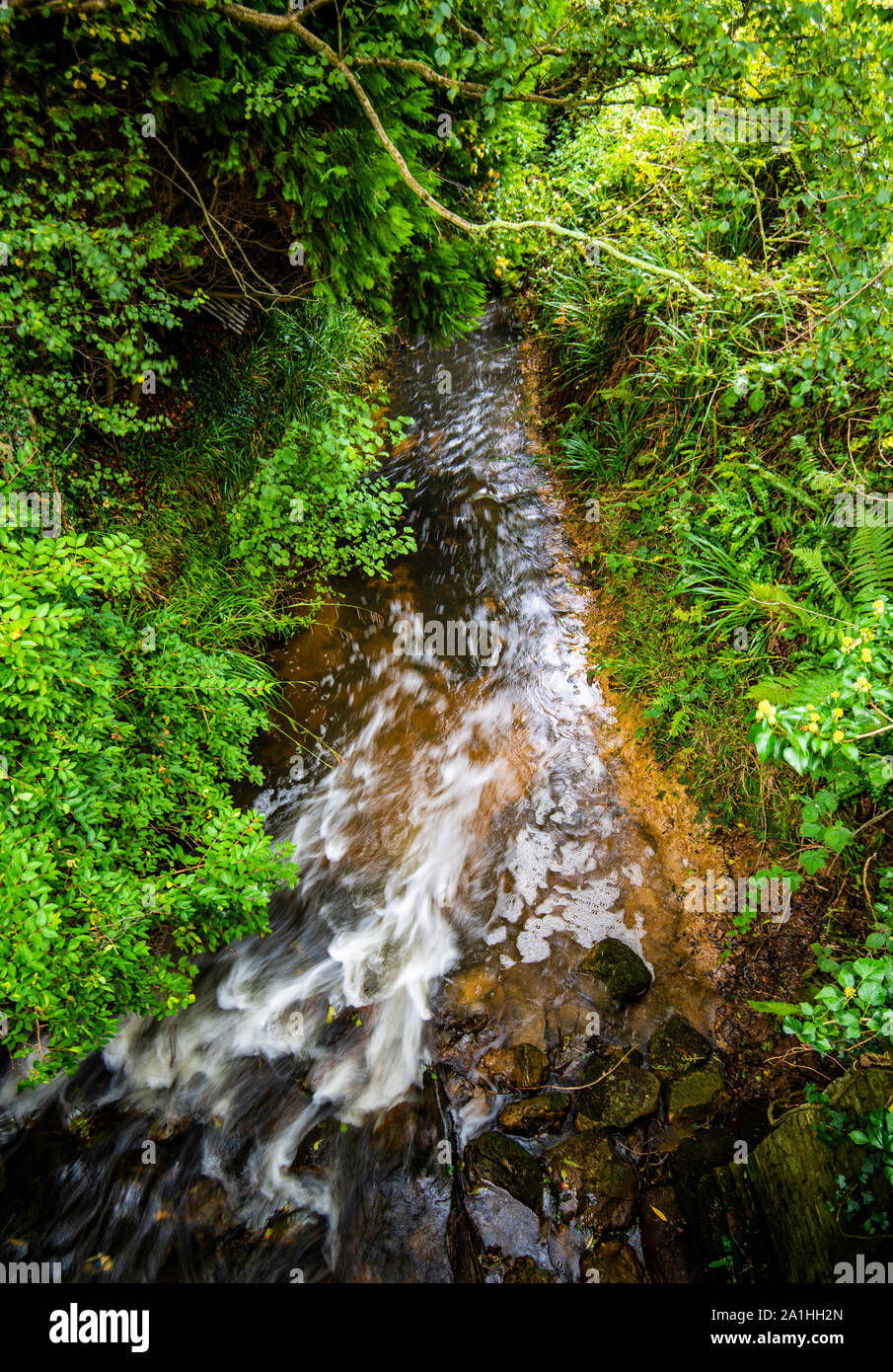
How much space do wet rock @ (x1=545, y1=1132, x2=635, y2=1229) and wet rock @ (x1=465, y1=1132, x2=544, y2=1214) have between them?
0.10 metres

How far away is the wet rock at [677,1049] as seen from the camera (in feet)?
11.1

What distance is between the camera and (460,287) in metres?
5.41

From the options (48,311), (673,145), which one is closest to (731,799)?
(48,311)

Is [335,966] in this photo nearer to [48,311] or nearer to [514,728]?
[514,728]

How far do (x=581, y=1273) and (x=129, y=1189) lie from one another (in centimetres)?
238

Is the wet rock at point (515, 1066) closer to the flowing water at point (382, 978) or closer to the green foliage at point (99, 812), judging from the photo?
the flowing water at point (382, 978)

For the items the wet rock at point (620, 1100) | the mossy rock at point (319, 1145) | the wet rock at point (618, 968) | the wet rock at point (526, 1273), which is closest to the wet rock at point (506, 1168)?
the wet rock at point (526, 1273)

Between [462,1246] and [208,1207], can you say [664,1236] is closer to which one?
[462,1246]

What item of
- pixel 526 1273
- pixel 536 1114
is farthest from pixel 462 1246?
pixel 536 1114

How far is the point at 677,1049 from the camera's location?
11.2 ft

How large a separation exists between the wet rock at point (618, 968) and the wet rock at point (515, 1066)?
58 cm

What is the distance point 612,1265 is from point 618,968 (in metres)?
1.36

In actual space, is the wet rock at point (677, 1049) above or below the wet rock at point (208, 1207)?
above
